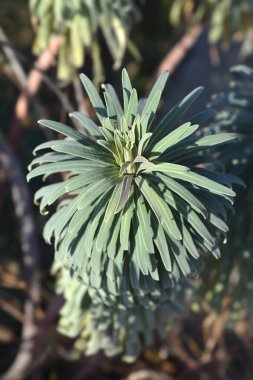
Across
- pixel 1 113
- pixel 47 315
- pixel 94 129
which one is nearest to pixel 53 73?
pixel 1 113

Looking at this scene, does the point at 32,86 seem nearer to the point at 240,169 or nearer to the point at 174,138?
the point at 240,169

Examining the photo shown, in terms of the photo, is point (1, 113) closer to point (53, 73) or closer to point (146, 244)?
point (53, 73)

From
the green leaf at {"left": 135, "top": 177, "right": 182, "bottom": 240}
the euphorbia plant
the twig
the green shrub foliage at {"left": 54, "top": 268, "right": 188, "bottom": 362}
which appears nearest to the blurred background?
the twig

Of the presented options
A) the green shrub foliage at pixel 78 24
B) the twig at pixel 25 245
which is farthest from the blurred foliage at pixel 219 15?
the twig at pixel 25 245

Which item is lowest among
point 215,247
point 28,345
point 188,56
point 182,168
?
point 28,345

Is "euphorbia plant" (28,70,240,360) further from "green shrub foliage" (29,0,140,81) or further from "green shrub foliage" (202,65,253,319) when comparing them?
"green shrub foliage" (29,0,140,81)

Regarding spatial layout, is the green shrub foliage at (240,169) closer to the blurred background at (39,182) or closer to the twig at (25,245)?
the blurred background at (39,182)

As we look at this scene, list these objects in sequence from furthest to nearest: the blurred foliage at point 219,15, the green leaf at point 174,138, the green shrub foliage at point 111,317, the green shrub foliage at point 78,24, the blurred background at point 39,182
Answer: the blurred foliage at point 219,15
the blurred background at point 39,182
the green shrub foliage at point 78,24
the green shrub foliage at point 111,317
the green leaf at point 174,138
